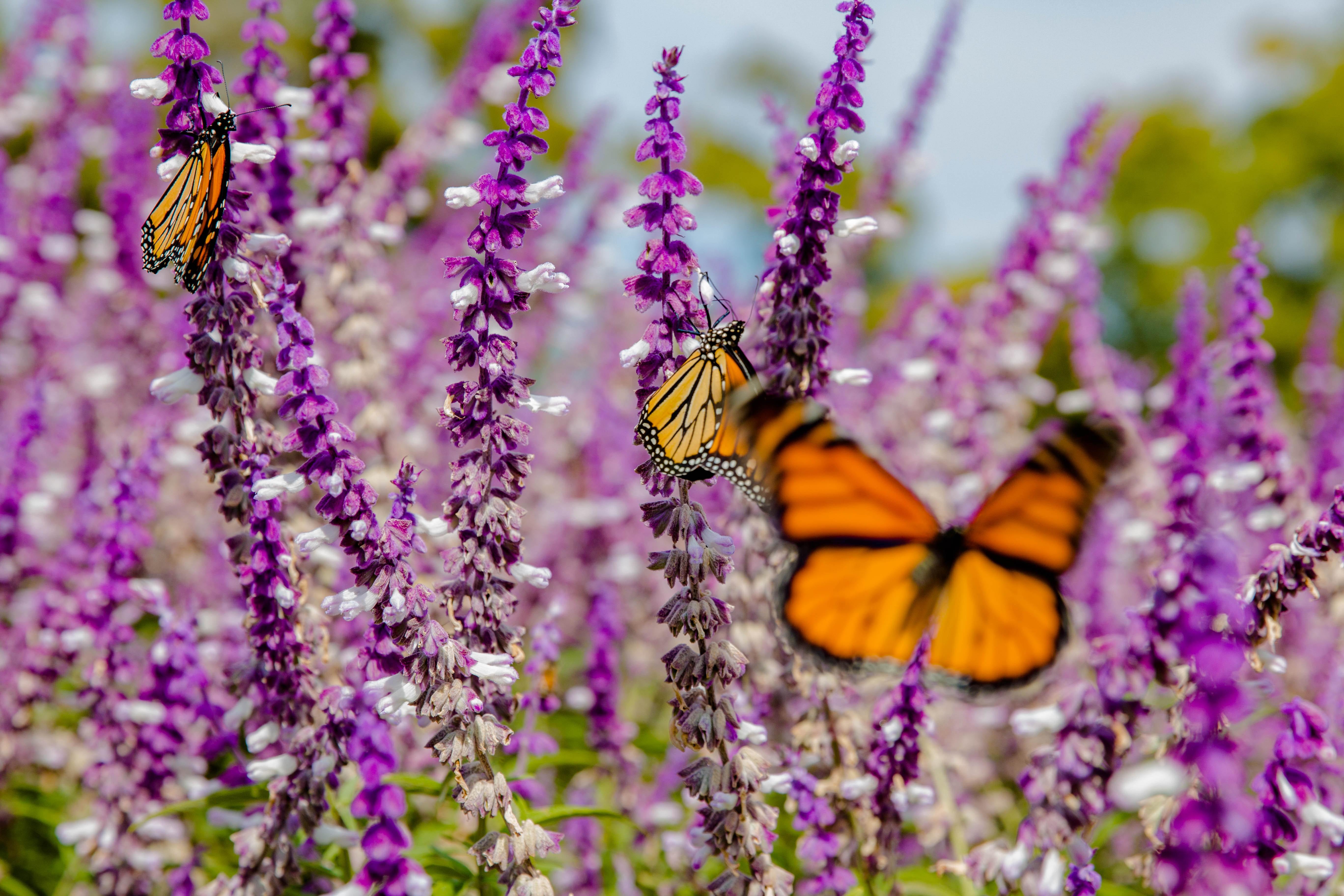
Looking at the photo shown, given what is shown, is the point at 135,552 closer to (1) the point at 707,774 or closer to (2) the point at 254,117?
(2) the point at 254,117

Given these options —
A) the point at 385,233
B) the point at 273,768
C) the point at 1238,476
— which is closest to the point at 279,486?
the point at 273,768

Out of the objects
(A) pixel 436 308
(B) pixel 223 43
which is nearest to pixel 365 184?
(A) pixel 436 308

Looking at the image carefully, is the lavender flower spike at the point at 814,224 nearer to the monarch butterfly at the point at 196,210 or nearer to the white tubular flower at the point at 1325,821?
the monarch butterfly at the point at 196,210

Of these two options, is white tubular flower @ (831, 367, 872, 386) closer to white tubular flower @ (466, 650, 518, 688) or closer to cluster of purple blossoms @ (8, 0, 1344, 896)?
cluster of purple blossoms @ (8, 0, 1344, 896)

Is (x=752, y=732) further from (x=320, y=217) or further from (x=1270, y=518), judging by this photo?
(x=320, y=217)

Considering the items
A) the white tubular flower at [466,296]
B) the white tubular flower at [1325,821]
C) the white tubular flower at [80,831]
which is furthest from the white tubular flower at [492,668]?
the white tubular flower at [1325,821]

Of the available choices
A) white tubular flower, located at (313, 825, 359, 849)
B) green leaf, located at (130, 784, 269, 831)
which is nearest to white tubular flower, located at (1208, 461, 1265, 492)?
white tubular flower, located at (313, 825, 359, 849)
